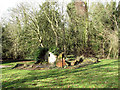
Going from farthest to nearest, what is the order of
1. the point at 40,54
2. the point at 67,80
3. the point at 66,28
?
the point at 66,28 < the point at 40,54 < the point at 67,80

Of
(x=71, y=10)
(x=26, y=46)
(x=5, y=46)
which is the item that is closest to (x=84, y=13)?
(x=71, y=10)

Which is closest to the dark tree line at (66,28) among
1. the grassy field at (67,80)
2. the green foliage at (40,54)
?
the green foliage at (40,54)

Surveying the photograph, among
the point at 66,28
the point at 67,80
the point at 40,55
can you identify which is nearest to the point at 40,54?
the point at 40,55

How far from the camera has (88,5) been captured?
60.0ft

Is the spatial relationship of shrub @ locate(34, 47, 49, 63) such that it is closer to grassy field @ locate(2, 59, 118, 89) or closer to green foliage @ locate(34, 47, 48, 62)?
green foliage @ locate(34, 47, 48, 62)

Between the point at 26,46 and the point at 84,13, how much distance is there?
1001cm

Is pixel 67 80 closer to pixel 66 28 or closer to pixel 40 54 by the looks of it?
pixel 40 54

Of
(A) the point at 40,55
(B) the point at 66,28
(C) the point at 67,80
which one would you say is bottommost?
(C) the point at 67,80

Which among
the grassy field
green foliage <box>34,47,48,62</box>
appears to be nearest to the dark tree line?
green foliage <box>34,47,48,62</box>

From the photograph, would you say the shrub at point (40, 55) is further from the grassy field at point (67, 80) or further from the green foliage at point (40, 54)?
the grassy field at point (67, 80)

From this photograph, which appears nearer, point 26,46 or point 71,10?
point 26,46

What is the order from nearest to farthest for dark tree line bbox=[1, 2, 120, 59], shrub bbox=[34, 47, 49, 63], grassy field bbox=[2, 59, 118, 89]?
grassy field bbox=[2, 59, 118, 89] → shrub bbox=[34, 47, 49, 63] → dark tree line bbox=[1, 2, 120, 59]

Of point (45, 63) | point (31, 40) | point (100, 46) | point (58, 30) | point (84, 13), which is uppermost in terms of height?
point (84, 13)

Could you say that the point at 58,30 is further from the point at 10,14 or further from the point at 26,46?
the point at 10,14
